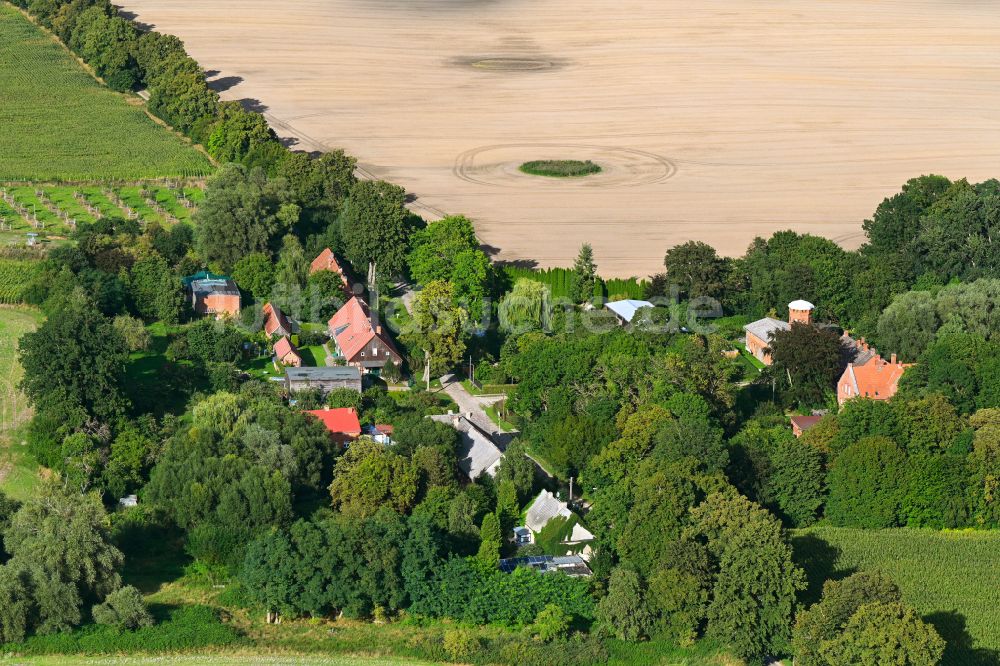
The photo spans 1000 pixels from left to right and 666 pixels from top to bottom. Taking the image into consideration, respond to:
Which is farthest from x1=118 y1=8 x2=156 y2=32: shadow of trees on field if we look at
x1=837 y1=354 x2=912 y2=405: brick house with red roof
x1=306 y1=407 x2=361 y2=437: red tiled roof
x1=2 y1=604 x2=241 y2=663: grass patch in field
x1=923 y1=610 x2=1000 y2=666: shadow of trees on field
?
x1=923 y1=610 x2=1000 y2=666: shadow of trees on field

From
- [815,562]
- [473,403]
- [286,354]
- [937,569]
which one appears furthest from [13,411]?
[937,569]

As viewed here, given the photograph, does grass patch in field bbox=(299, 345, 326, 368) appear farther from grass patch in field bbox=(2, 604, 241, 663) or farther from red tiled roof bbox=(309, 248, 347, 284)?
grass patch in field bbox=(2, 604, 241, 663)

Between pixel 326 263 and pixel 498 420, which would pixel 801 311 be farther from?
pixel 326 263

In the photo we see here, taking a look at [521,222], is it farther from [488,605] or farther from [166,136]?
[488,605]

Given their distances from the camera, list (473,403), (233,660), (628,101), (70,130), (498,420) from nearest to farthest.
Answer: (233,660), (498,420), (473,403), (70,130), (628,101)

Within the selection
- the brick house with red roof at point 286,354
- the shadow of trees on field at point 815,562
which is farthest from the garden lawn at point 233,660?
the brick house with red roof at point 286,354

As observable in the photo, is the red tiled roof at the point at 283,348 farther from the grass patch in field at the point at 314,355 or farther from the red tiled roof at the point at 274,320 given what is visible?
the red tiled roof at the point at 274,320
